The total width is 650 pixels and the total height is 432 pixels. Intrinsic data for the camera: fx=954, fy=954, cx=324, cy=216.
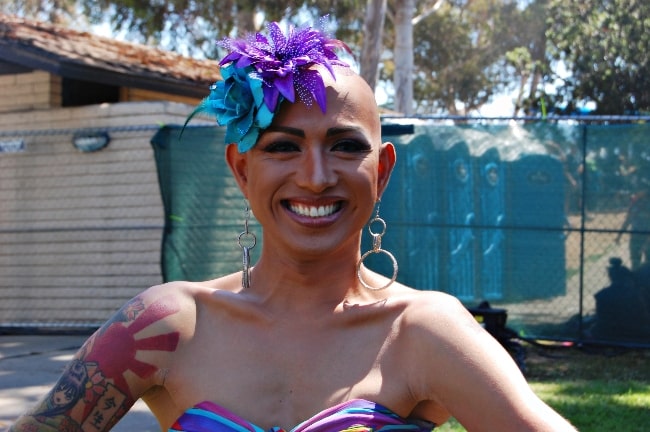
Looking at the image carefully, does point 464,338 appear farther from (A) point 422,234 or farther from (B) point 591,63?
(B) point 591,63

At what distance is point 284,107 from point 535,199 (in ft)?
21.4

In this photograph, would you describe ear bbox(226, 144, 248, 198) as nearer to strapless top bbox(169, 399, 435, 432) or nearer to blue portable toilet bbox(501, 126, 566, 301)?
strapless top bbox(169, 399, 435, 432)

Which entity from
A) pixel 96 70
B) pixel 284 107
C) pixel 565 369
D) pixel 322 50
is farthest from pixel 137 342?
pixel 96 70

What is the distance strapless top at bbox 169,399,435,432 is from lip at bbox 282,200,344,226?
0.40 metres

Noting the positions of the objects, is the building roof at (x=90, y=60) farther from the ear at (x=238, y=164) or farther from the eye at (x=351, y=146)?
the eye at (x=351, y=146)

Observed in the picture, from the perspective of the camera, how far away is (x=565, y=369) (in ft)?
25.5

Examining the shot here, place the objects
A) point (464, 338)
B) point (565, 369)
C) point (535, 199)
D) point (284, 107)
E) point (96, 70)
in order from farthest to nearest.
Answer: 1. point (96, 70)
2. point (535, 199)
3. point (565, 369)
4. point (284, 107)
5. point (464, 338)

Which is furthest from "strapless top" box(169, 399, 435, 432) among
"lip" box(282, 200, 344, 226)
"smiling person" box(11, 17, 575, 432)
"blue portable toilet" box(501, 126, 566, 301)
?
"blue portable toilet" box(501, 126, 566, 301)

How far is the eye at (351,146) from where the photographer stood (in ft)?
7.00

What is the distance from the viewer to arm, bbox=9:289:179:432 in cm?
216

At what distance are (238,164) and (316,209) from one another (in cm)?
27

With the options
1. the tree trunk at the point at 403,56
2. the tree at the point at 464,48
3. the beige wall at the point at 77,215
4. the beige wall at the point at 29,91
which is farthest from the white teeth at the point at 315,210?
the tree at the point at 464,48

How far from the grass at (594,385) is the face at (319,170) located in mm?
3503

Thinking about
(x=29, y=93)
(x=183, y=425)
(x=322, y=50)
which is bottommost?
(x=183, y=425)
